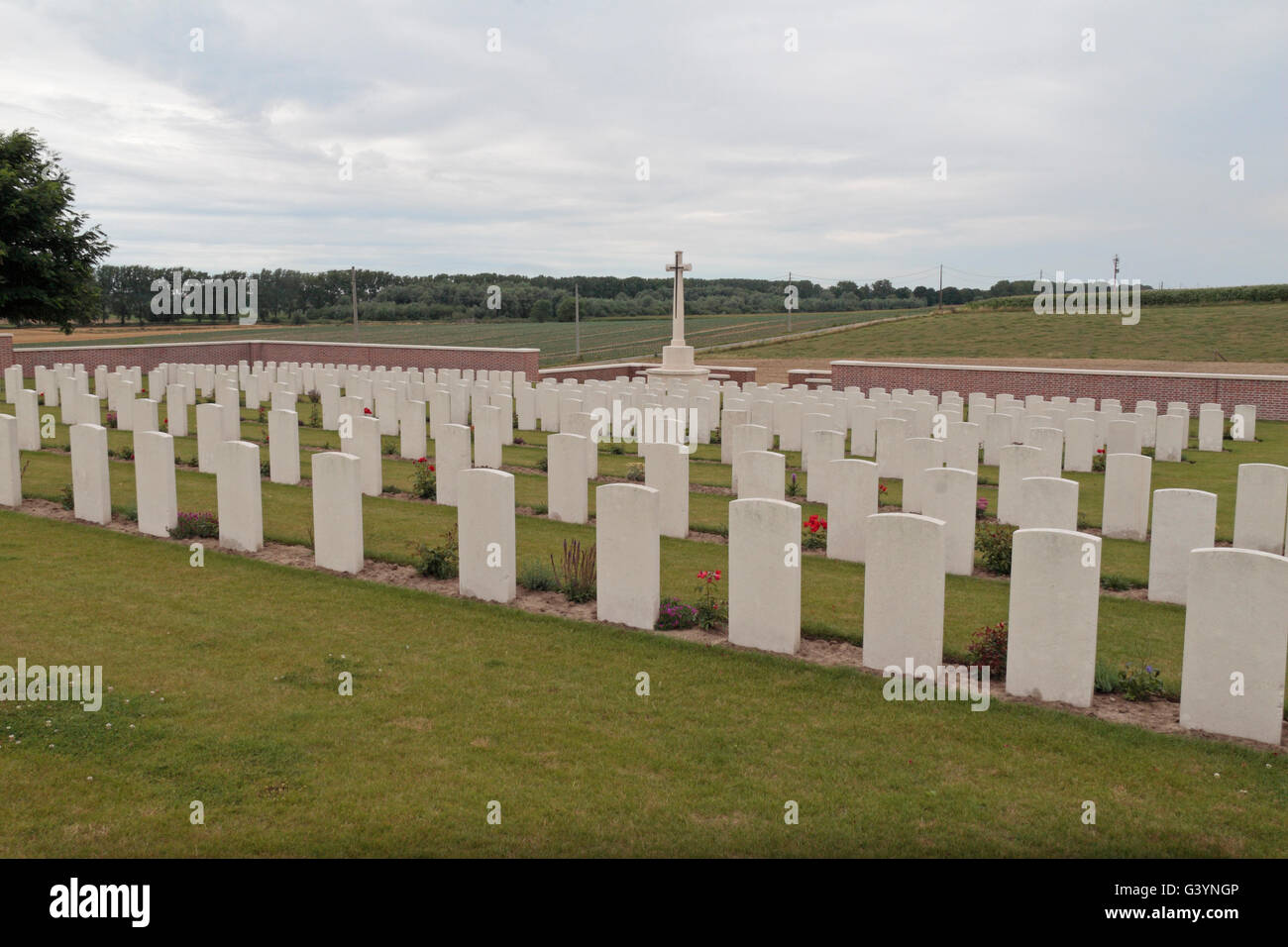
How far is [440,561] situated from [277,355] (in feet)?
102

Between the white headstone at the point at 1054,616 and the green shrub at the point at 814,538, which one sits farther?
the green shrub at the point at 814,538

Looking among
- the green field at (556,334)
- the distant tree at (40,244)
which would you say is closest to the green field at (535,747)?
the distant tree at (40,244)

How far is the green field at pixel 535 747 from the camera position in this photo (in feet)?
14.5

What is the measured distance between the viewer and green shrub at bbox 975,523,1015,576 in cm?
952

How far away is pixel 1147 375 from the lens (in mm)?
27047

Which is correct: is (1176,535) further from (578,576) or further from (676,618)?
(578,576)

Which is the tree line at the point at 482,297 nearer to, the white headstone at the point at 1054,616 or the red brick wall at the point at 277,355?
the red brick wall at the point at 277,355

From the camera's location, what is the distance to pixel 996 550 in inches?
376
